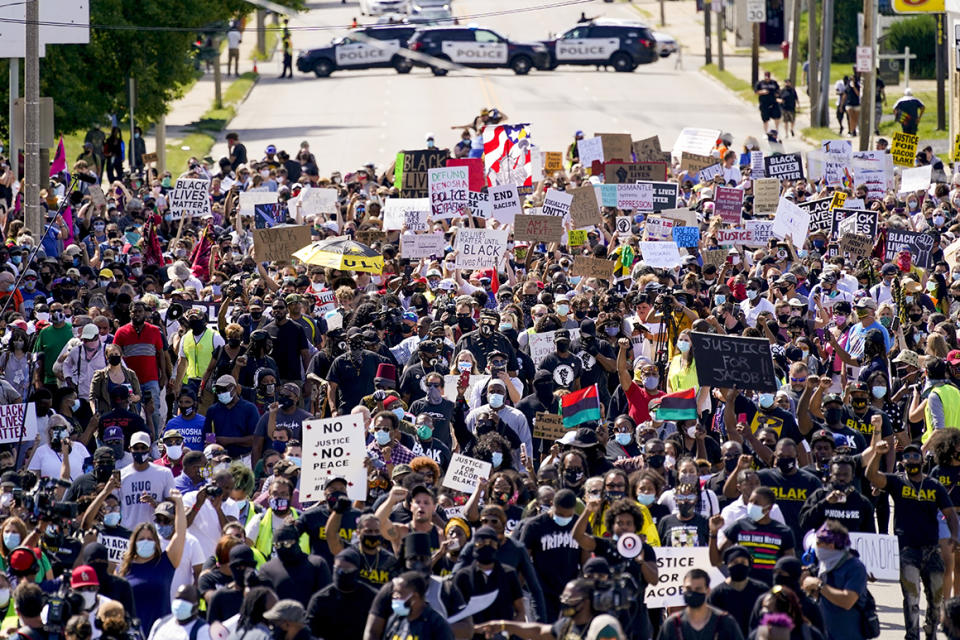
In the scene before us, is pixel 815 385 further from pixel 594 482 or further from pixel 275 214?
pixel 275 214

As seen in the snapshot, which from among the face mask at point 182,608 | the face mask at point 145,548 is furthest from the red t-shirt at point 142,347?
the face mask at point 182,608

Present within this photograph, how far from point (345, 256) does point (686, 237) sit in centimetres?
458

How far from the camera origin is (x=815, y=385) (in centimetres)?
1315

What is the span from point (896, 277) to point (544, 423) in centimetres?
573

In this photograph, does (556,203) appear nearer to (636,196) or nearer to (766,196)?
(636,196)

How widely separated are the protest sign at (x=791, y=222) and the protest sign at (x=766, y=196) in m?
3.04

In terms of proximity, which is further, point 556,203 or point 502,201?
point 502,201

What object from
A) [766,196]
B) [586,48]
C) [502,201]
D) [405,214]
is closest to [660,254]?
[502,201]

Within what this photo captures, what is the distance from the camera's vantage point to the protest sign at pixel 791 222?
21.0 meters

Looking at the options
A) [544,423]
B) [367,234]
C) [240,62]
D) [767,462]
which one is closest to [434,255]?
[367,234]

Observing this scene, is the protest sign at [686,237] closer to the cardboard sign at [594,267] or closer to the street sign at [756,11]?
the cardboard sign at [594,267]

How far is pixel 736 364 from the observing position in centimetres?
1312

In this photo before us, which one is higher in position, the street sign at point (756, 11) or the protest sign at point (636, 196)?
the street sign at point (756, 11)

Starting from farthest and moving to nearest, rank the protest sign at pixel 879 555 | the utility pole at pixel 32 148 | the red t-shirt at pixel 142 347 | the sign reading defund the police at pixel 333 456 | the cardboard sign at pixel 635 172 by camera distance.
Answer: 1. the cardboard sign at pixel 635 172
2. the utility pole at pixel 32 148
3. the red t-shirt at pixel 142 347
4. the sign reading defund the police at pixel 333 456
5. the protest sign at pixel 879 555
